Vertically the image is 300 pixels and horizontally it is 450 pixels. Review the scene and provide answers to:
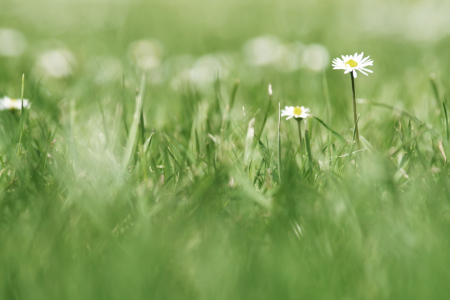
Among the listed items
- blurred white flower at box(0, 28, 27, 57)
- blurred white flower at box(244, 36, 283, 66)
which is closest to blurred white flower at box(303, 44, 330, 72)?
blurred white flower at box(244, 36, 283, 66)

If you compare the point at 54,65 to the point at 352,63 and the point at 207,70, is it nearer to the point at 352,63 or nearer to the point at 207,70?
the point at 207,70

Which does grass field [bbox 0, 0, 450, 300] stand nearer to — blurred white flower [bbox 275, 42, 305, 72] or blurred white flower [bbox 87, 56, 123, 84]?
blurred white flower [bbox 87, 56, 123, 84]

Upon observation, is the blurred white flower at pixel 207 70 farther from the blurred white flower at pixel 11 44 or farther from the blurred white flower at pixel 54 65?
the blurred white flower at pixel 11 44

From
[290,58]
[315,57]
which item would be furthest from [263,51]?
[315,57]

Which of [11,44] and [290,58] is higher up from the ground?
[11,44]

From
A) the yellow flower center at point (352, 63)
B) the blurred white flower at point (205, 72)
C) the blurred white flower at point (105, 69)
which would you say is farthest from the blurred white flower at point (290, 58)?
the yellow flower center at point (352, 63)

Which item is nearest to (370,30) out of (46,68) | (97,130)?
(46,68)

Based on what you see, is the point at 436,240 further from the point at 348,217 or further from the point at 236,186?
the point at 236,186
